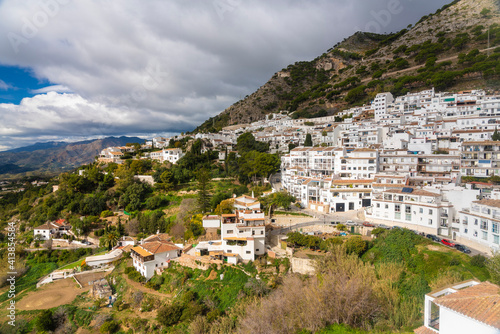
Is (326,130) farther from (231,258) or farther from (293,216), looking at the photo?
(231,258)

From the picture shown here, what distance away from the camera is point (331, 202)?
91.8 ft

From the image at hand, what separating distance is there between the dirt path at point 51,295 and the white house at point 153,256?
5.72 metres

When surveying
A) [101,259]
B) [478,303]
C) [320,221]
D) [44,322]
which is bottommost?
[44,322]

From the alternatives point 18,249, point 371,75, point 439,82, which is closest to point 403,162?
point 439,82

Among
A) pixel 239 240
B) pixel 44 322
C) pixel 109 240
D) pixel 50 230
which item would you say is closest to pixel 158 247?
pixel 239 240

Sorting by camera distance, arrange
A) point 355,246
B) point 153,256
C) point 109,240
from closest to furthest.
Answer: point 355,246 < point 153,256 < point 109,240

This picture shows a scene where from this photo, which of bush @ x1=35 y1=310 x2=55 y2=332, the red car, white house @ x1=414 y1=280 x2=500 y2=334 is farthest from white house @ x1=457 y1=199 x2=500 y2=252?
bush @ x1=35 y1=310 x2=55 y2=332

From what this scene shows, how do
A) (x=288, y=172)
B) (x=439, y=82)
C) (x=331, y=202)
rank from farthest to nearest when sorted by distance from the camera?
(x=439, y=82), (x=288, y=172), (x=331, y=202)

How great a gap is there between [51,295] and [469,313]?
1127 inches

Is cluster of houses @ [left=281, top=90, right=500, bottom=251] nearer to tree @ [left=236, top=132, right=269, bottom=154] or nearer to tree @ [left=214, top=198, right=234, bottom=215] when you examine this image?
tree @ [left=214, top=198, right=234, bottom=215]

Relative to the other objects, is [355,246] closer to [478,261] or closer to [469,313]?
[478,261]

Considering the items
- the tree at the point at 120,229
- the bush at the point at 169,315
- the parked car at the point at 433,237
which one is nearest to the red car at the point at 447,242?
the parked car at the point at 433,237

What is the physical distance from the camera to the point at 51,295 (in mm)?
22516

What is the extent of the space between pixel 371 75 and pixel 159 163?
6443 cm
